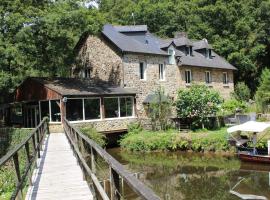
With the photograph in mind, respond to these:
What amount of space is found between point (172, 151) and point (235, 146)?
4.33 metres

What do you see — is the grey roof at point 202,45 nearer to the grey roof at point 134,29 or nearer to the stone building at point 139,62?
the stone building at point 139,62

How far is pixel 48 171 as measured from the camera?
9562mm

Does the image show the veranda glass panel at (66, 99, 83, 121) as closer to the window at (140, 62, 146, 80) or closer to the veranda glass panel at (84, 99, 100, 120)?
the veranda glass panel at (84, 99, 100, 120)

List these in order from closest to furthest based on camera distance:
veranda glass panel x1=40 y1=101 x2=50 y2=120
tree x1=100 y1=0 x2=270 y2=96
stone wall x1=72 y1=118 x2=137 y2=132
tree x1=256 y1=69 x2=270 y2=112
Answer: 1. stone wall x1=72 y1=118 x2=137 y2=132
2. veranda glass panel x1=40 y1=101 x2=50 y2=120
3. tree x1=256 y1=69 x2=270 y2=112
4. tree x1=100 y1=0 x2=270 y2=96

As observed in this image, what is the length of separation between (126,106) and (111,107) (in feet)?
4.65

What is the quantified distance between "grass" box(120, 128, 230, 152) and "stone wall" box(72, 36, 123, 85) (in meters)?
6.29

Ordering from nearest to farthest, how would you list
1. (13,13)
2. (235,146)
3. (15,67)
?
(235,146)
(13,13)
(15,67)

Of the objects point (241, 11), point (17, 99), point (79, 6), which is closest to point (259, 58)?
point (241, 11)

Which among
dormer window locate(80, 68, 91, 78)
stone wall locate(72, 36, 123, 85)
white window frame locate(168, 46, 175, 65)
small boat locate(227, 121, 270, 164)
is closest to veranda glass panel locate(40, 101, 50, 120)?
stone wall locate(72, 36, 123, 85)

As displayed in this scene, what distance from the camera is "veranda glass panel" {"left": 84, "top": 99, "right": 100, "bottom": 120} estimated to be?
2767cm

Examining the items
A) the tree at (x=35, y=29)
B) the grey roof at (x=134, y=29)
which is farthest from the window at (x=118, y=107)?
the grey roof at (x=134, y=29)

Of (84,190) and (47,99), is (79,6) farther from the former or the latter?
(84,190)

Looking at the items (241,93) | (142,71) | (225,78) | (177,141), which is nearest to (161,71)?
A: (142,71)

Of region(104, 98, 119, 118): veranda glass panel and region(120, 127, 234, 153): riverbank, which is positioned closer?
region(120, 127, 234, 153): riverbank
